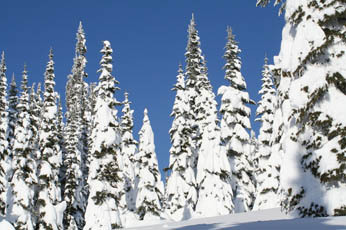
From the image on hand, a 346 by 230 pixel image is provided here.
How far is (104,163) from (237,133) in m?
11.9

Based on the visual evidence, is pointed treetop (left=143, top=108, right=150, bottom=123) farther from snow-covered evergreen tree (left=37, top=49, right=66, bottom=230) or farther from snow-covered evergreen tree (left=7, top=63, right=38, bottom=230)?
snow-covered evergreen tree (left=7, top=63, right=38, bottom=230)

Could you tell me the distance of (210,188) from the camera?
3416 centimetres

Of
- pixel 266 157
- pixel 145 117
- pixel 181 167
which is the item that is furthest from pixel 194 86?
pixel 266 157

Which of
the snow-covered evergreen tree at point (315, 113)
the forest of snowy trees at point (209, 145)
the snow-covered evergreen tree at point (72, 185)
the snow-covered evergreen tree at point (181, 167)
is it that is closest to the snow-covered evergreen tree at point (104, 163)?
the forest of snowy trees at point (209, 145)

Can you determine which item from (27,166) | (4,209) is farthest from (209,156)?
(4,209)

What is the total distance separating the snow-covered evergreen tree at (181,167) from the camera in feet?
126

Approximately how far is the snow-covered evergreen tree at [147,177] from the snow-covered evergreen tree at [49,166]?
24.3ft

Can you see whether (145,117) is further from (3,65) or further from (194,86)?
(3,65)

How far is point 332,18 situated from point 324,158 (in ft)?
16.2

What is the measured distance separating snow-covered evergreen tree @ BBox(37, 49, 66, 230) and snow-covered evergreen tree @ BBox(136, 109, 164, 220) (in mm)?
7410

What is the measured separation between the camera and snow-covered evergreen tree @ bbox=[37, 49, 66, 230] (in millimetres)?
36125

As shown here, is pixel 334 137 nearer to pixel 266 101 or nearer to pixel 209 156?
pixel 209 156

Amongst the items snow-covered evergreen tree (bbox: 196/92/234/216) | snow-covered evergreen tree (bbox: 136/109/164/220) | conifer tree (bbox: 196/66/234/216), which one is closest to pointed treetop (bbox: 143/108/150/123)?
snow-covered evergreen tree (bbox: 136/109/164/220)

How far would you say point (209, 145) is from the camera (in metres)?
35.1
